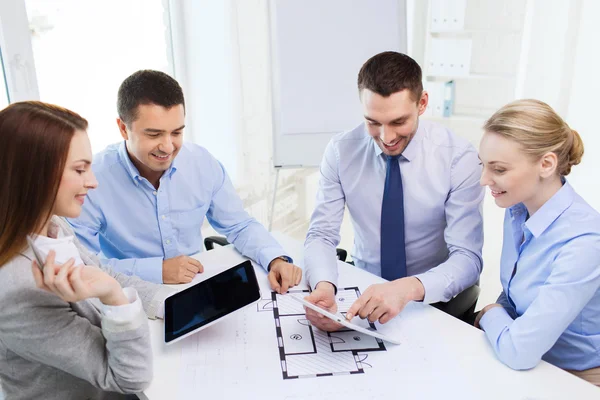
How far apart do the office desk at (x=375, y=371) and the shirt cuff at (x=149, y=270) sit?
238 mm

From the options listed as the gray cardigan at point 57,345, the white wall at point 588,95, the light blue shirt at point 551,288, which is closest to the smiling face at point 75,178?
the gray cardigan at point 57,345

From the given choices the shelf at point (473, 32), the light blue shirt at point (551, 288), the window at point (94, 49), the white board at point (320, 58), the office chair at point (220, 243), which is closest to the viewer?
the light blue shirt at point (551, 288)

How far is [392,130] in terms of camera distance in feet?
5.67

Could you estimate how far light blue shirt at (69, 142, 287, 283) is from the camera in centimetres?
178

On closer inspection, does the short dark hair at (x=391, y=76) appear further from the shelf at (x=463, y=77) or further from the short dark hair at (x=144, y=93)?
the shelf at (x=463, y=77)

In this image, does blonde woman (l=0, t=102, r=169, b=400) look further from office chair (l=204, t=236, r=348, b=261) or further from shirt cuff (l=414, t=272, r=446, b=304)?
office chair (l=204, t=236, r=348, b=261)

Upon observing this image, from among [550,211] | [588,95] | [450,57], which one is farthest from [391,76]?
[450,57]

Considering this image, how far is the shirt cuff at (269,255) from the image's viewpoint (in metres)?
1.71

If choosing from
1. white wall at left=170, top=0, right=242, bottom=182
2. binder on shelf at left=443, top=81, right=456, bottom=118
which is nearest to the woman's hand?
white wall at left=170, top=0, right=242, bottom=182

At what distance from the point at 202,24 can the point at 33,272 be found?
7.26 ft

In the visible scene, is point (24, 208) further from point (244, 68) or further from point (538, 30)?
point (538, 30)

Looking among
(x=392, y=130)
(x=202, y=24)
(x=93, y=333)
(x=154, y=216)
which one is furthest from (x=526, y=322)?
(x=202, y=24)

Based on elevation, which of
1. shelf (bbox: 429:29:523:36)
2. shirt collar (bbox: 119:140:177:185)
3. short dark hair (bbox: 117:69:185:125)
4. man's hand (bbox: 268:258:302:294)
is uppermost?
shelf (bbox: 429:29:523:36)

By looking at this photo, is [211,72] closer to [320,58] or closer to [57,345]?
[320,58]
